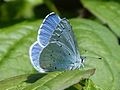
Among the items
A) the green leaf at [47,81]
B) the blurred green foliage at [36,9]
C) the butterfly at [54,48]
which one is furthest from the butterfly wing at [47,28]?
the blurred green foliage at [36,9]

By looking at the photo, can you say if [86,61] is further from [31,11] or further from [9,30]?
[31,11]

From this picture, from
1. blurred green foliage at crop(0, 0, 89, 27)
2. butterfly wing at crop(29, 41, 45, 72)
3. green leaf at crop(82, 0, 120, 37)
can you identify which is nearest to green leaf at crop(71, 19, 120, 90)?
green leaf at crop(82, 0, 120, 37)

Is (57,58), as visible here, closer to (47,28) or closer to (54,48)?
(54,48)

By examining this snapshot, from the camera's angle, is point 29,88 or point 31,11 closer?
point 29,88

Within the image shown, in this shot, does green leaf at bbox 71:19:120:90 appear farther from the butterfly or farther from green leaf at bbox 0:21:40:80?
green leaf at bbox 0:21:40:80

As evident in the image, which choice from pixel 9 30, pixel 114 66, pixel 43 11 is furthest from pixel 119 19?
pixel 43 11

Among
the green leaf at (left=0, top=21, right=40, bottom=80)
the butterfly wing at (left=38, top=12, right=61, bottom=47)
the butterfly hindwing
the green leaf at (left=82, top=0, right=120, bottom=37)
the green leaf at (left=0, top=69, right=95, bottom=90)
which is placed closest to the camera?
the green leaf at (left=0, top=69, right=95, bottom=90)
